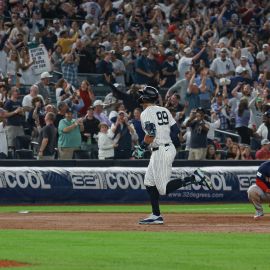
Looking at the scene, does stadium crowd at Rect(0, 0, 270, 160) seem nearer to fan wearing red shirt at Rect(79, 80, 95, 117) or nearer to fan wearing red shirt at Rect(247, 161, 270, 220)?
fan wearing red shirt at Rect(79, 80, 95, 117)

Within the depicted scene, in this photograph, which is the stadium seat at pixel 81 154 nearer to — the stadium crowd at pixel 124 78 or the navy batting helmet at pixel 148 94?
the stadium crowd at pixel 124 78

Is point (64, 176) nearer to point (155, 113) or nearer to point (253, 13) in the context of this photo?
point (155, 113)

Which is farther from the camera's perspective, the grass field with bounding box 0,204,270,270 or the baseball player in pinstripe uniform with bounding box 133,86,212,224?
the baseball player in pinstripe uniform with bounding box 133,86,212,224

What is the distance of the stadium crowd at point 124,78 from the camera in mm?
26641

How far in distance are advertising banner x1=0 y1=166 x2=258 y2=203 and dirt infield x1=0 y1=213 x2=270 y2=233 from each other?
13.3ft

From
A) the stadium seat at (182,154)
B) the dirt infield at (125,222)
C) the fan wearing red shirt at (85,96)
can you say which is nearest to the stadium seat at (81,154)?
the fan wearing red shirt at (85,96)

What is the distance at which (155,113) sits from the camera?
17.2 meters

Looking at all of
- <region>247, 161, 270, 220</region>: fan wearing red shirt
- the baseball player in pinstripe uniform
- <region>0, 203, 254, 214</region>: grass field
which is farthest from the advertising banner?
the baseball player in pinstripe uniform

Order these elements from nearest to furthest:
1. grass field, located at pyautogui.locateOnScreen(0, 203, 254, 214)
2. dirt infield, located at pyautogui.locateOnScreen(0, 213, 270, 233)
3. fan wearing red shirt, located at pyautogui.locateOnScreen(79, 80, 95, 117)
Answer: dirt infield, located at pyautogui.locateOnScreen(0, 213, 270, 233), grass field, located at pyautogui.locateOnScreen(0, 203, 254, 214), fan wearing red shirt, located at pyautogui.locateOnScreen(79, 80, 95, 117)

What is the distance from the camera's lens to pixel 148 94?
1723 centimetres

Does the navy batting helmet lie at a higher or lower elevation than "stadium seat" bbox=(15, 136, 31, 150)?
higher

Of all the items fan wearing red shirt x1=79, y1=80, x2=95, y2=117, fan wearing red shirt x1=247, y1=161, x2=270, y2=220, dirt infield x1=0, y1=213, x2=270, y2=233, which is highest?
fan wearing red shirt x1=79, y1=80, x2=95, y2=117

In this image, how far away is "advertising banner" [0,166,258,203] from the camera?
2450cm

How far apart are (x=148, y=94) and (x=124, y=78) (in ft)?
45.2
